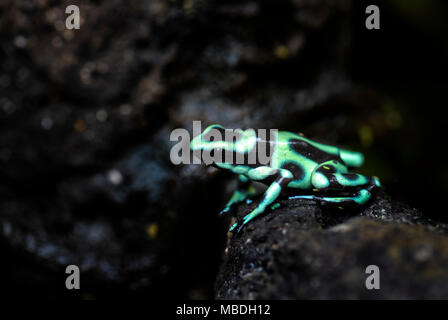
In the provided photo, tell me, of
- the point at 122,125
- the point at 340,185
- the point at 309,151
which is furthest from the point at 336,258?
the point at 122,125

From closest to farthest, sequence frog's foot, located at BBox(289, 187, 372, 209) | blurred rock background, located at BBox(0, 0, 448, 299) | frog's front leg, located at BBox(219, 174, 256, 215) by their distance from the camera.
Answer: frog's foot, located at BBox(289, 187, 372, 209)
frog's front leg, located at BBox(219, 174, 256, 215)
blurred rock background, located at BBox(0, 0, 448, 299)

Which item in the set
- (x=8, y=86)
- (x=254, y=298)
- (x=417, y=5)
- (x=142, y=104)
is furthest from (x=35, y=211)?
(x=417, y=5)

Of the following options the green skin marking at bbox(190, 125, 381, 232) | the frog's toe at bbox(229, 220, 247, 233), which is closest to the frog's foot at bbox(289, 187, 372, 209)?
the green skin marking at bbox(190, 125, 381, 232)

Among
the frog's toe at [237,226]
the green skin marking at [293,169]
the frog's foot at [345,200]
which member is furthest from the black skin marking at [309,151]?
the frog's toe at [237,226]

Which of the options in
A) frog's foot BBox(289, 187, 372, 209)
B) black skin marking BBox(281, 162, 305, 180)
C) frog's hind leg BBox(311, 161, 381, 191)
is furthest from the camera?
black skin marking BBox(281, 162, 305, 180)

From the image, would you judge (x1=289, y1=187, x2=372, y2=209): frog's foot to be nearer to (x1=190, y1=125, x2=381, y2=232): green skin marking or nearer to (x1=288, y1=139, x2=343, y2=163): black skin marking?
(x1=190, y1=125, x2=381, y2=232): green skin marking

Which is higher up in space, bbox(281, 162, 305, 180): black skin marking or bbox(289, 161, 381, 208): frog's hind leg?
bbox(281, 162, 305, 180): black skin marking

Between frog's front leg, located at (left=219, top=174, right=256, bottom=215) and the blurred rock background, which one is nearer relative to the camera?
frog's front leg, located at (left=219, top=174, right=256, bottom=215)
